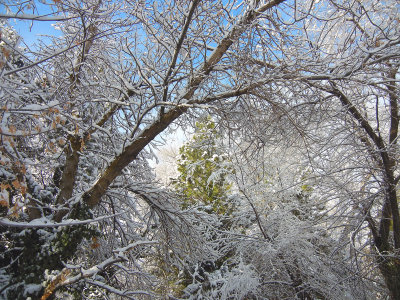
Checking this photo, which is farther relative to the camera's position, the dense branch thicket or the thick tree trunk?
the thick tree trunk

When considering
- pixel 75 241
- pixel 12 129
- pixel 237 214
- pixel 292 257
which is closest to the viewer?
pixel 12 129

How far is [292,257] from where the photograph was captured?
20.2 feet

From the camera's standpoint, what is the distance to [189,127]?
201 inches

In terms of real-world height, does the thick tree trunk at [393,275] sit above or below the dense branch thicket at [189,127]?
below

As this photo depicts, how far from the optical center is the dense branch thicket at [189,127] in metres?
2.82

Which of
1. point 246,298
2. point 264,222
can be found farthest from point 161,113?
point 246,298

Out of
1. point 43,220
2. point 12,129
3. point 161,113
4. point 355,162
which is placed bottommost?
point 43,220

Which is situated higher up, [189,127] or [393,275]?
[189,127]

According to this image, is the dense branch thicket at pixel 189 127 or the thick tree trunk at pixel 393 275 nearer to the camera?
the dense branch thicket at pixel 189 127

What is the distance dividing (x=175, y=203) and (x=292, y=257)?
10.8 ft

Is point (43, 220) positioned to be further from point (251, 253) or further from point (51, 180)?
point (251, 253)

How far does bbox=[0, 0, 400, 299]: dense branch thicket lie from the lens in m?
2.82

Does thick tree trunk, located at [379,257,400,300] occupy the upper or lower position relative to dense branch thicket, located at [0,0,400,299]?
lower

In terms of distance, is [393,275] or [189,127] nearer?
[393,275]
